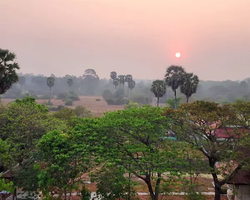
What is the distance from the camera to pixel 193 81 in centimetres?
3584

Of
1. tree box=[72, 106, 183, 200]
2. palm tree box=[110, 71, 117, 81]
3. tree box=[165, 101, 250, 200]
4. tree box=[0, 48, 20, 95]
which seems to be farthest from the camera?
palm tree box=[110, 71, 117, 81]

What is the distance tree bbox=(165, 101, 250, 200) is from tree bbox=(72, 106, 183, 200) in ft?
3.39

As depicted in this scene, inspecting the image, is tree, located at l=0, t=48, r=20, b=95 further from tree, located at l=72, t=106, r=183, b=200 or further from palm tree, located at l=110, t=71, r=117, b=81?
palm tree, located at l=110, t=71, r=117, b=81

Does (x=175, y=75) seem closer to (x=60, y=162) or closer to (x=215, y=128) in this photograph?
(x=215, y=128)

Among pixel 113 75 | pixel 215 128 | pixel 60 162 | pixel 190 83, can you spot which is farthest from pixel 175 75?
pixel 113 75

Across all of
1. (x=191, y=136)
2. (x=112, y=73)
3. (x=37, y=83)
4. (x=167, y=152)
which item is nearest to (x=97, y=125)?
(x=167, y=152)

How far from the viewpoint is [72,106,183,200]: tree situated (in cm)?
1040

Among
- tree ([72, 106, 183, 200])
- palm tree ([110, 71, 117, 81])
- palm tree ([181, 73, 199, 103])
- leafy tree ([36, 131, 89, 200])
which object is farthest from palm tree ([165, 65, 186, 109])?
palm tree ([110, 71, 117, 81])

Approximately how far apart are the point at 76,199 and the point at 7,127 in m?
7.32

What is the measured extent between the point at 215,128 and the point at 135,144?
4798 millimetres

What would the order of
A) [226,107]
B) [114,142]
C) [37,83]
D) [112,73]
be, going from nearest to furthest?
[114,142] < [226,107] < [112,73] < [37,83]

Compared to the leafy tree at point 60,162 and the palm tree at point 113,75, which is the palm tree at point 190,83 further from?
the palm tree at point 113,75

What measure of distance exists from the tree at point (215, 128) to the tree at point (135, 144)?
1.03 meters

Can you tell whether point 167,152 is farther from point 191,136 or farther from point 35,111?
point 35,111
